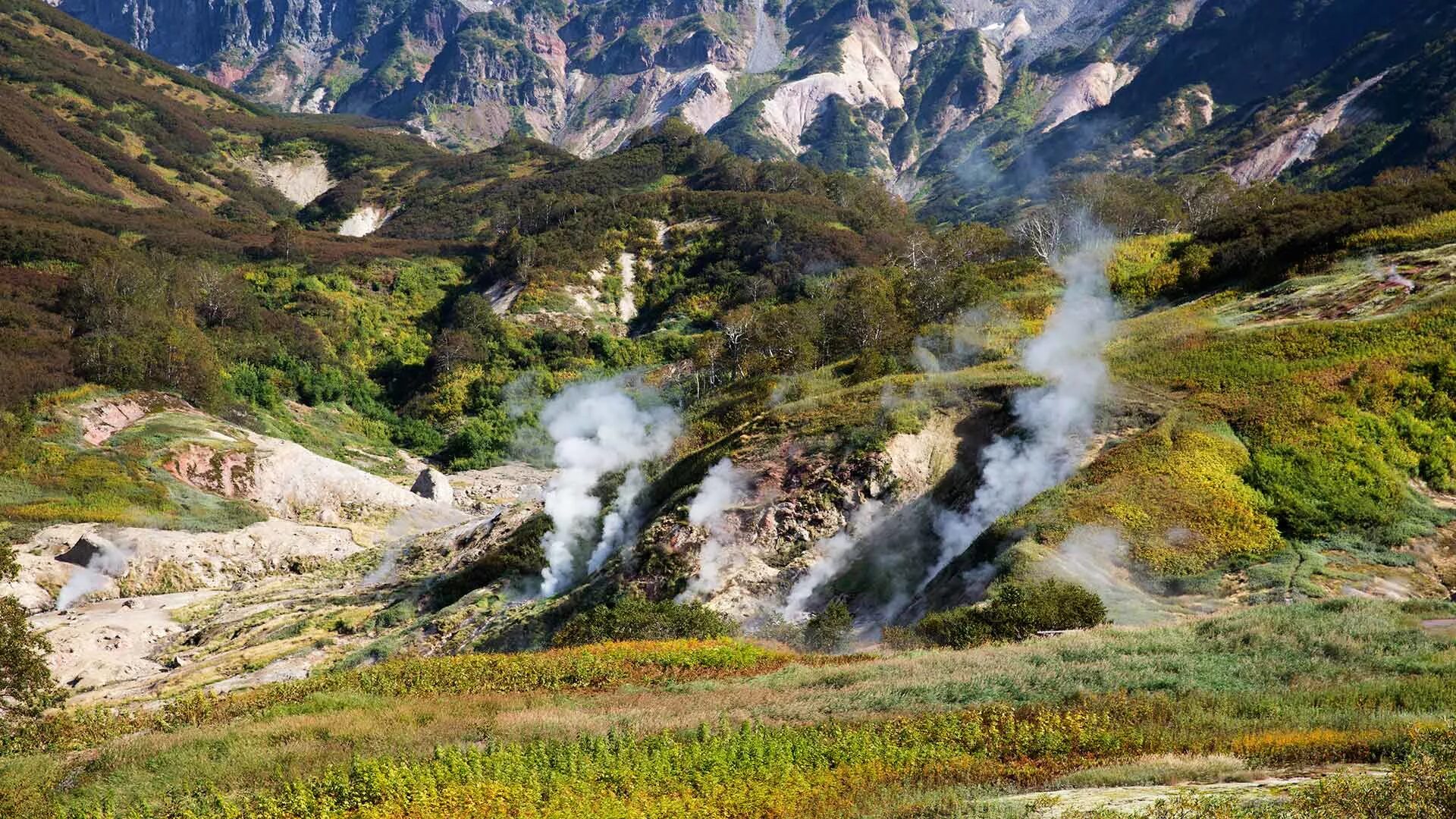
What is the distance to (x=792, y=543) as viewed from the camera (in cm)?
2362

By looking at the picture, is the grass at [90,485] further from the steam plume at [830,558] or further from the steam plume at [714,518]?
the steam plume at [830,558]

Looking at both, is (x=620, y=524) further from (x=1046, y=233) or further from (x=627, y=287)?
(x=627, y=287)

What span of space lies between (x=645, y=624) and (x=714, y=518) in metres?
4.36

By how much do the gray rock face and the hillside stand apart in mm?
251

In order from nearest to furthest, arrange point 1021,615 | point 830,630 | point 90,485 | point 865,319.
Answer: point 1021,615 → point 830,630 → point 90,485 → point 865,319

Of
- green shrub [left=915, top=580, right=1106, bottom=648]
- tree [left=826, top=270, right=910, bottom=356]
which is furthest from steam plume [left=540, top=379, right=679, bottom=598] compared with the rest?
green shrub [left=915, top=580, right=1106, bottom=648]

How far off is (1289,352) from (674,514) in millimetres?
17913

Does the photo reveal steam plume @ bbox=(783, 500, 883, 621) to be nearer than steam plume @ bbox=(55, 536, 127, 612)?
Yes

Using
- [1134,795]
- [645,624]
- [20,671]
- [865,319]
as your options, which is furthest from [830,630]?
[865,319]

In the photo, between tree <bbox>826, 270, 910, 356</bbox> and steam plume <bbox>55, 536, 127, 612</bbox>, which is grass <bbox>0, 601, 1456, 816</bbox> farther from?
tree <bbox>826, 270, 910, 356</bbox>

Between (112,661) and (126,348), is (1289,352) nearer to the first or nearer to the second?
(112,661)

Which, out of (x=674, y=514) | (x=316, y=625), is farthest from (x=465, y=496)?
(x=674, y=514)

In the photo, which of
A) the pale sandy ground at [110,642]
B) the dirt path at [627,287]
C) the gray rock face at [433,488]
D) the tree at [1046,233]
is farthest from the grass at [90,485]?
the tree at [1046,233]

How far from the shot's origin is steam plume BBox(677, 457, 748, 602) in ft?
75.5
